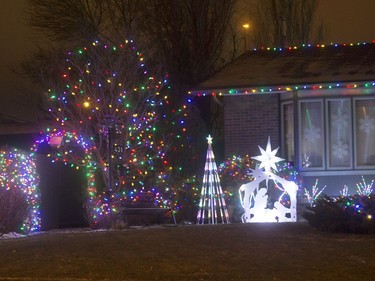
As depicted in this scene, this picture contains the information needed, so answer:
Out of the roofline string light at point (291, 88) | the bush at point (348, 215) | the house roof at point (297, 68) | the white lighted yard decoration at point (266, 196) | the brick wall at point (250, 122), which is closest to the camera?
the bush at point (348, 215)

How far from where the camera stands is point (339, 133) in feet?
54.0

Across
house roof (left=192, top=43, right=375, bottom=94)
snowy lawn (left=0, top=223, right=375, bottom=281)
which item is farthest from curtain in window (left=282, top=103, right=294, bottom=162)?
snowy lawn (left=0, top=223, right=375, bottom=281)

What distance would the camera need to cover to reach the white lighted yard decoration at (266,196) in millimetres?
15078

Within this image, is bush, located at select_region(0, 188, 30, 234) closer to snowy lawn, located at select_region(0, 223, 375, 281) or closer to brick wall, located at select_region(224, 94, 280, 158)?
snowy lawn, located at select_region(0, 223, 375, 281)

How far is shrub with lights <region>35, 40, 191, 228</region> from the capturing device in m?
16.7

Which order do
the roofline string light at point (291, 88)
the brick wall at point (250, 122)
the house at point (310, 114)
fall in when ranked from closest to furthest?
the roofline string light at point (291, 88) → the house at point (310, 114) → the brick wall at point (250, 122)

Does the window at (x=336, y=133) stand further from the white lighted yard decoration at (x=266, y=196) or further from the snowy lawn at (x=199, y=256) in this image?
the snowy lawn at (x=199, y=256)

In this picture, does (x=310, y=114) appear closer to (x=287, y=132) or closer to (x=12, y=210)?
(x=287, y=132)

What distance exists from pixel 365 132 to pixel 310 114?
4.70 ft

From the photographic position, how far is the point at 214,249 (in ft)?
32.7

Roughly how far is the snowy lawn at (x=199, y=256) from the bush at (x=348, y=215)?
0.84 feet

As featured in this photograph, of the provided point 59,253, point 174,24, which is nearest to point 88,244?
point 59,253

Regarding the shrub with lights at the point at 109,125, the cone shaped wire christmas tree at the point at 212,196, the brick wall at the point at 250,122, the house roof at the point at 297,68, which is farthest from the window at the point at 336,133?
the shrub with lights at the point at 109,125

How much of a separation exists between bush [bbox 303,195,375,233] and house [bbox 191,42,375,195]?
15.5 feet
